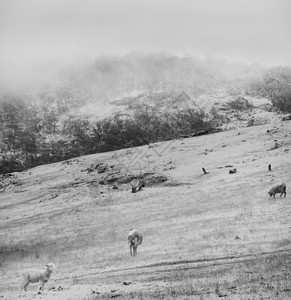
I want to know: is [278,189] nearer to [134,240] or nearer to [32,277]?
[134,240]

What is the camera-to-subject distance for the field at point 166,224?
14922 mm

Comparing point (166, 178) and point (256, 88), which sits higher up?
point (256, 88)

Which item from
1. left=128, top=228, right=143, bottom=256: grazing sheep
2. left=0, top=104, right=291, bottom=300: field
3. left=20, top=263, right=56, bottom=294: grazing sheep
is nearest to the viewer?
left=0, top=104, right=291, bottom=300: field

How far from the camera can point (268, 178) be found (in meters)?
41.0

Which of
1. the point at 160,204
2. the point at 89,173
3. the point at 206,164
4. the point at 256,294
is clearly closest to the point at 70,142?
the point at 89,173

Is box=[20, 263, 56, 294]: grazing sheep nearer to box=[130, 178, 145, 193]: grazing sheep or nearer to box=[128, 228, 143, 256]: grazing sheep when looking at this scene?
box=[128, 228, 143, 256]: grazing sheep

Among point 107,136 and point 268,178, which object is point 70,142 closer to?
A: point 107,136

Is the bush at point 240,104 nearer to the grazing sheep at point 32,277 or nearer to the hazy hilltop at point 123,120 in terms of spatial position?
the hazy hilltop at point 123,120

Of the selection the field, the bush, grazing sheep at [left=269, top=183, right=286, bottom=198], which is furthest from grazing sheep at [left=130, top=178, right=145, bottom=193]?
the bush

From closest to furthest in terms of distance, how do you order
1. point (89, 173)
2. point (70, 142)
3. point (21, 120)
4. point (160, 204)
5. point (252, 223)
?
point (252, 223), point (160, 204), point (89, 173), point (70, 142), point (21, 120)

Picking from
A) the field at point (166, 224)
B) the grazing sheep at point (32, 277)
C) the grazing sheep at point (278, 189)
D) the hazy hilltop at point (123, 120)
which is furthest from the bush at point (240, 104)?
the grazing sheep at point (32, 277)

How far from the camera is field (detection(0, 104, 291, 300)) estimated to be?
14922 millimetres

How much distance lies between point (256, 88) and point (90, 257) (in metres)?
176

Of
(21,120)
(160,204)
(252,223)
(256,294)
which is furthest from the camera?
(21,120)
